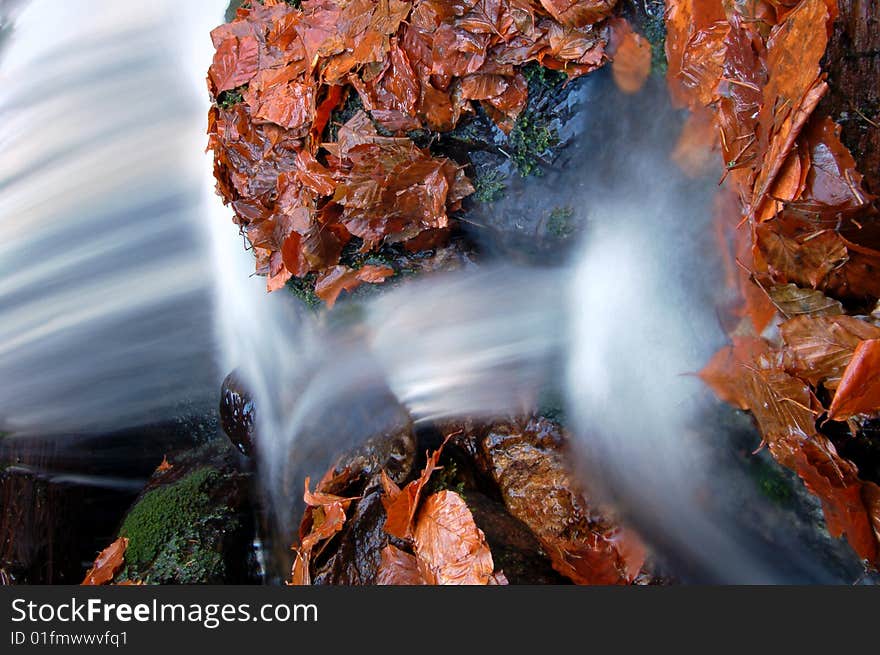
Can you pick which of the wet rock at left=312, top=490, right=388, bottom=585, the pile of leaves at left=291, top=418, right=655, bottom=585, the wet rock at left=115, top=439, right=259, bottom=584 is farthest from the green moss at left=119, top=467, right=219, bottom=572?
the wet rock at left=312, top=490, right=388, bottom=585

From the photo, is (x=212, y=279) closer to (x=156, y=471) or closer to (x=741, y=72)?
(x=156, y=471)

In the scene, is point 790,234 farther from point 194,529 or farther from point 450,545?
point 194,529

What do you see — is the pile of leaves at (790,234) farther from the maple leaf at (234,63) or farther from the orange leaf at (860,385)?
the maple leaf at (234,63)

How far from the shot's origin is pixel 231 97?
1248 millimetres

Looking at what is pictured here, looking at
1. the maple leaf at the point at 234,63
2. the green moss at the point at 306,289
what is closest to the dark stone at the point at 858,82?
the green moss at the point at 306,289

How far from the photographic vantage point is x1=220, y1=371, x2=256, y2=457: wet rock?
1.50 metres

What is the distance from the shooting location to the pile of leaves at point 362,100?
35.7 inches

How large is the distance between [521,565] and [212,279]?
1191mm

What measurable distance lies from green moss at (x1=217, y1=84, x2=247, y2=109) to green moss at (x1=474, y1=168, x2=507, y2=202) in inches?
24.2

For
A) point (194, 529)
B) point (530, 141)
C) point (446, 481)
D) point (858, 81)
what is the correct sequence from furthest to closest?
point (194, 529) → point (446, 481) → point (530, 141) → point (858, 81)

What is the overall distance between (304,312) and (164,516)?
657 mm

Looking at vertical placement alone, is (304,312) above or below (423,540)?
above

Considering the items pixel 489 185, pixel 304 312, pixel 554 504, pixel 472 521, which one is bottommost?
pixel 554 504

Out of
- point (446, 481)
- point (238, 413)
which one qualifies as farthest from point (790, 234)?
point (238, 413)
